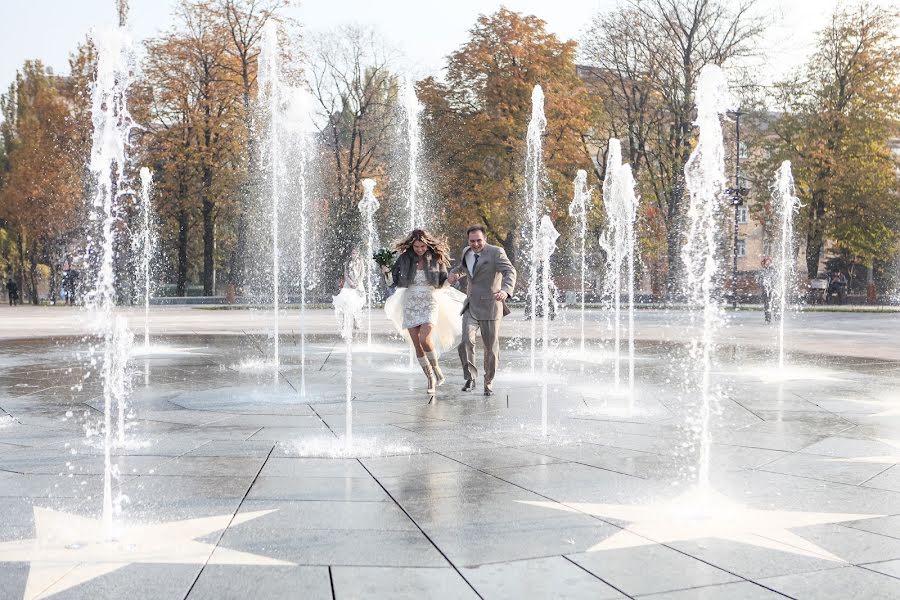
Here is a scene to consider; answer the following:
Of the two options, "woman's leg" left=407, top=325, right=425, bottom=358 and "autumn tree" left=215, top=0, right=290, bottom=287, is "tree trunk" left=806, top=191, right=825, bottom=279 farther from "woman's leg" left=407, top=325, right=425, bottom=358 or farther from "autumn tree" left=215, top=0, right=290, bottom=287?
"woman's leg" left=407, top=325, right=425, bottom=358

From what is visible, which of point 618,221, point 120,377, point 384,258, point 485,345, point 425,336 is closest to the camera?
point 120,377

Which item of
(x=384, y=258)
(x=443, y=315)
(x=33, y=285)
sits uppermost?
(x=384, y=258)

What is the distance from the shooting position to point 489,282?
34.4 feet

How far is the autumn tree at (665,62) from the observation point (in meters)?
42.1

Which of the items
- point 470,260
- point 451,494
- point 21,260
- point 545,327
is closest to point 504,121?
point 545,327

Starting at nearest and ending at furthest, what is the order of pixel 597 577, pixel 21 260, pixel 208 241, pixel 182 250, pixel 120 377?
pixel 597 577 → pixel 120 377 → pixel 208 241 → pixel 182 250 → pixel 21 260

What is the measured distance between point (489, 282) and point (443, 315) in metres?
1.13

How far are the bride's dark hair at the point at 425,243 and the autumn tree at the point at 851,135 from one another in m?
38.2

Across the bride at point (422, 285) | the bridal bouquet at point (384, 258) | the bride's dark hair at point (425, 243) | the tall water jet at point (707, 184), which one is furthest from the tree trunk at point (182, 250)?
the bride's dark hair at point (425, 243)

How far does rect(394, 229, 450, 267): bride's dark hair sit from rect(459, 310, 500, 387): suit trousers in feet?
2.51

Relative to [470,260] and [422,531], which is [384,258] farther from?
[422,531]

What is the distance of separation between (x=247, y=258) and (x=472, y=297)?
45456mm

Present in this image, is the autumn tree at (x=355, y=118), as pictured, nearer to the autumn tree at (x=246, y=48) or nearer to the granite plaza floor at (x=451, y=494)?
the autumn tree at (x=246, y=48)

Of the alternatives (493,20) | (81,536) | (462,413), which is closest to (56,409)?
(462,413)
